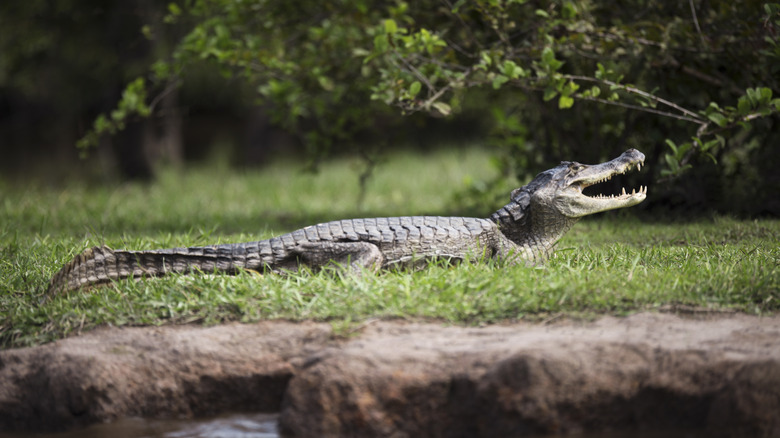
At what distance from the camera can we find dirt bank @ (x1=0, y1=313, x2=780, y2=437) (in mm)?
2998

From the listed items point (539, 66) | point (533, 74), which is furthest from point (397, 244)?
point (533, 74)

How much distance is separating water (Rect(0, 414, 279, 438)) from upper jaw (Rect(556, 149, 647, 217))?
2.34 m

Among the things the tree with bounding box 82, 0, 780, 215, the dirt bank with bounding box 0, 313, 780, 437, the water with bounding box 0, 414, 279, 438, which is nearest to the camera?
the dirt bank with bounding box 0, 313, 780, 437

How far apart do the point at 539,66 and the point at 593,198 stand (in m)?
1.38

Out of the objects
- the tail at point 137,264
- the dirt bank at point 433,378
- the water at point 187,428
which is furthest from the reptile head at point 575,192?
the water at point 187,428

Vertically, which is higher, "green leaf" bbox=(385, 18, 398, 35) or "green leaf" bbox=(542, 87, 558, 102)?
"green leaf" bbox=(385, 18, 398, 35)

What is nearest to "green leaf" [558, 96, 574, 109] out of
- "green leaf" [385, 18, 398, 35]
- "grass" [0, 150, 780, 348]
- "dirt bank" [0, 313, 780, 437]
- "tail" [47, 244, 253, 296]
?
"grass" [0, 150, 780, 348]

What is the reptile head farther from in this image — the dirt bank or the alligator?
the dirt bank

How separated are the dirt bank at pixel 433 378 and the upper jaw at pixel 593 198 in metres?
1.27

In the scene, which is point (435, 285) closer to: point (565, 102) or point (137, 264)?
point (137, 264)

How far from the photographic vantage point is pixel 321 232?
14.6 ft

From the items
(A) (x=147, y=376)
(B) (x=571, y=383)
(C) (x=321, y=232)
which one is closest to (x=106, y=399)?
(A) (x=147, y=376)

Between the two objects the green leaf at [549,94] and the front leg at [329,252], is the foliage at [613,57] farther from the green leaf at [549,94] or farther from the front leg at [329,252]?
the front leg at [329,252]

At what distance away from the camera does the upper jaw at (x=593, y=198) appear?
15.1ft
